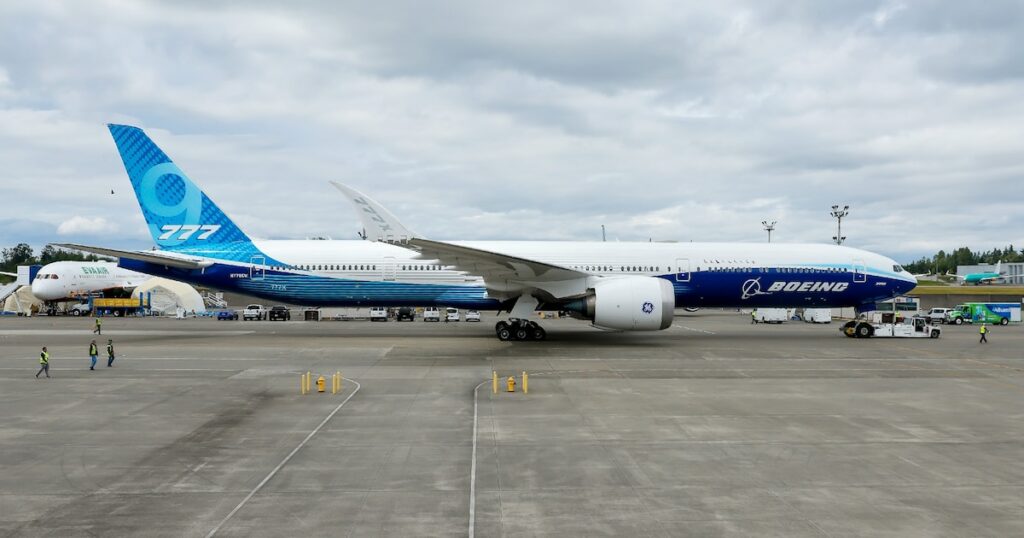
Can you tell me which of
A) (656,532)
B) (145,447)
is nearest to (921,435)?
(656,532)

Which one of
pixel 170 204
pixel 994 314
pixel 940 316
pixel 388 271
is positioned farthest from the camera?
pixel 940 316

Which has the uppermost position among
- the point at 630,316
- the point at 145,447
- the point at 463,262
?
the point at 463,262

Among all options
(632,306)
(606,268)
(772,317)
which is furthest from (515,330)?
(772,317)

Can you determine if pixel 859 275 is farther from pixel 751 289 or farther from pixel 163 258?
pixel 163 258

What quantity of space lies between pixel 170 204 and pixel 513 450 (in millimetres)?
23643

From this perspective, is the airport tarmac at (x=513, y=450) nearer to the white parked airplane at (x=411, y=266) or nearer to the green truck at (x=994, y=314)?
the white parked airplane at (x=411, y=266)

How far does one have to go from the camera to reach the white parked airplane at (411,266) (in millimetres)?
26984

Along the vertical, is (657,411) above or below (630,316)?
below

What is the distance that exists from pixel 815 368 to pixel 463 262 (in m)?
11.6

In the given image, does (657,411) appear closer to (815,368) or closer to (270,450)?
(270,450)

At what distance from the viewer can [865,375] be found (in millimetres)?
17656

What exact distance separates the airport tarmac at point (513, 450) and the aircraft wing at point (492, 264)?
3.84 m

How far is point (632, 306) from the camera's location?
23.1 metres

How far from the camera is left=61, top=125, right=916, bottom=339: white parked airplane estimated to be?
88.5ft
